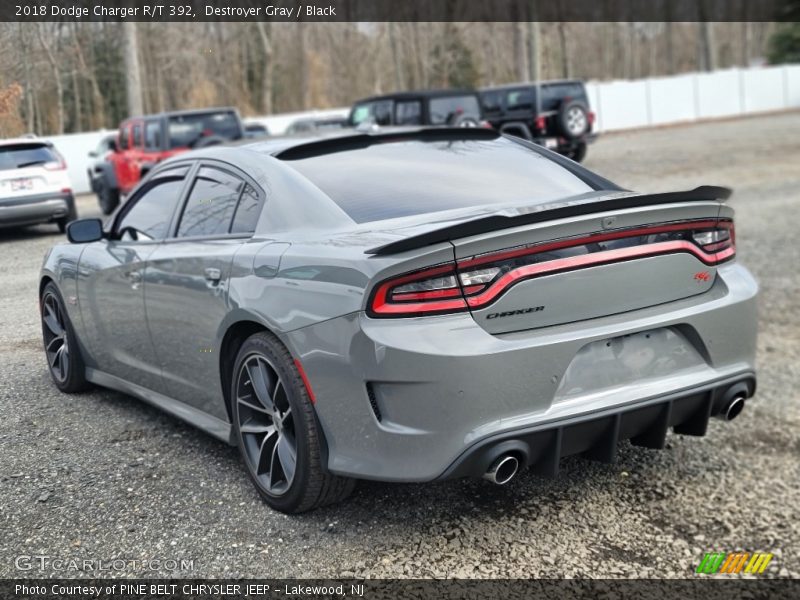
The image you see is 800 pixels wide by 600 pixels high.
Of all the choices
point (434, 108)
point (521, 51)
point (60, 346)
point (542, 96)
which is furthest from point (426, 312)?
point (521, 51)

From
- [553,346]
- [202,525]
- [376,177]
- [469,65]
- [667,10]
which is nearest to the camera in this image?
[553,346]

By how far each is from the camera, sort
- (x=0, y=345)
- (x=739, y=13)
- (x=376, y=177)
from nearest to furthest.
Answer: (x=376, y=177)
(x=0, y=345)
(x=739, y=13)

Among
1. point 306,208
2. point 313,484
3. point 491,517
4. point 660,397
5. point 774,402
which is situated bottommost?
point 774,402

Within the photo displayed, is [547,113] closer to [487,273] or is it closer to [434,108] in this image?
[434,108]

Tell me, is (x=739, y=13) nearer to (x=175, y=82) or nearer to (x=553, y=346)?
(x=175, y=82)

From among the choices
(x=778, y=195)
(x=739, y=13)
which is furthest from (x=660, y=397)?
(x=739, y=13)

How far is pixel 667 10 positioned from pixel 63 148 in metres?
54.7

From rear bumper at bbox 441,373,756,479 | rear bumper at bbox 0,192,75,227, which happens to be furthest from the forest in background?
rear bumper at bbox 441,373,756,479

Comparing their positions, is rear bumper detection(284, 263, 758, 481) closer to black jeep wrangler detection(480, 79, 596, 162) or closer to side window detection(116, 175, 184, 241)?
side window detection(116, 175, 184, 241)

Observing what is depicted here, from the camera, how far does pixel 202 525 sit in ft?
12.0

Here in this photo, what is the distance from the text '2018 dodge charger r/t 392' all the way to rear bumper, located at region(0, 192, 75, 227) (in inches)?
40.6

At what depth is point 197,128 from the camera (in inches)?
584

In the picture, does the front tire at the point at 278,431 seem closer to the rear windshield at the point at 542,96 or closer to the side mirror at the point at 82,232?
the side mirror at the point at 82,232
